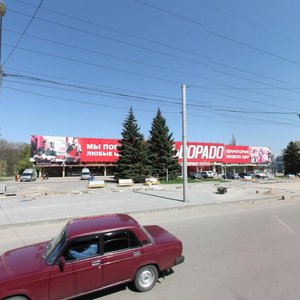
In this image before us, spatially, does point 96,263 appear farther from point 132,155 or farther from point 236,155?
point 236,155

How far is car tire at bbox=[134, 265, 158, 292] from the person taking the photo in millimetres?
5441

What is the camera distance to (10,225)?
39.7 ft

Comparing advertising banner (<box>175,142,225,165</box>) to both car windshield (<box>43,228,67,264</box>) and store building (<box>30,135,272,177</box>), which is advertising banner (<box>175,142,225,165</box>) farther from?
car windshield (<box>43,228,67,264</box>)

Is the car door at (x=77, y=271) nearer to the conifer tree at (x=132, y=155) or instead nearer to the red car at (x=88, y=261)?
the red car at (x=88, y=261)

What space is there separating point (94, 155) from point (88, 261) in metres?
61.7

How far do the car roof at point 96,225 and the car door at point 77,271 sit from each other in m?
0.13

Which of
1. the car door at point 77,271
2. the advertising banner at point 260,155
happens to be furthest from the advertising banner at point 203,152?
the car door at point 77,271

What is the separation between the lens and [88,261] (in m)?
4.96

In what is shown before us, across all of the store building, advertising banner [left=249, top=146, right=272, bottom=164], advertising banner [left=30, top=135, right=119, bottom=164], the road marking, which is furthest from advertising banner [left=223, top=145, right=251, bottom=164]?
the road marking

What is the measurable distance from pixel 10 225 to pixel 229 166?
252ft

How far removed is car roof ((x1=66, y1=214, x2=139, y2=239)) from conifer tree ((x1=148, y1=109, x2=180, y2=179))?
135 ft

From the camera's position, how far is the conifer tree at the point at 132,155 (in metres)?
42.6

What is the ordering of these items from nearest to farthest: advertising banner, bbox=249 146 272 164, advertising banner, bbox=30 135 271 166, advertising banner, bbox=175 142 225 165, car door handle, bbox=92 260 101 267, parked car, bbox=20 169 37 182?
car door handle, bbox=92 260 101 267 < parked car, bbox=20 169 37 182 < advertising banner, bbox=30 135 271 166 < advertising banner, bbox=175 142 225 165 < advertising banner, bbox=249 146 272 164

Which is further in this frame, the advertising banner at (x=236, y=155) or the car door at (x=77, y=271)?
the advertising banner at (x=236, y=155)
